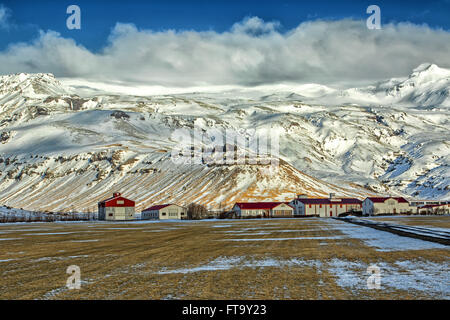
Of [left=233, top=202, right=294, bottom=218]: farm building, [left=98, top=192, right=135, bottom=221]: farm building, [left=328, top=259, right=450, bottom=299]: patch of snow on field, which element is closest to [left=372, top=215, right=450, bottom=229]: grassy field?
[left=328, top=259, right=450, bottom=299]: patch of snow on field

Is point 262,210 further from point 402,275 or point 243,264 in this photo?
point 402,275

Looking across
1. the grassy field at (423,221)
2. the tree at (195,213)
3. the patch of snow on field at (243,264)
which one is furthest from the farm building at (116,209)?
the patch of snow on field at (243,264)

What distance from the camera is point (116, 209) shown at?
18538 cm

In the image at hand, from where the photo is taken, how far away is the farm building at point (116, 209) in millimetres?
184125

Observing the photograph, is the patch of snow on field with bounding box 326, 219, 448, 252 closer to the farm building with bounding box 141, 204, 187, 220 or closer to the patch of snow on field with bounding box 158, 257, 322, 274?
the patch of snow on field with bounding box 158, 257, 322, 274

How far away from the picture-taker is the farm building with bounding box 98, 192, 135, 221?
184 metres

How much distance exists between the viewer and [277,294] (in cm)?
1969
